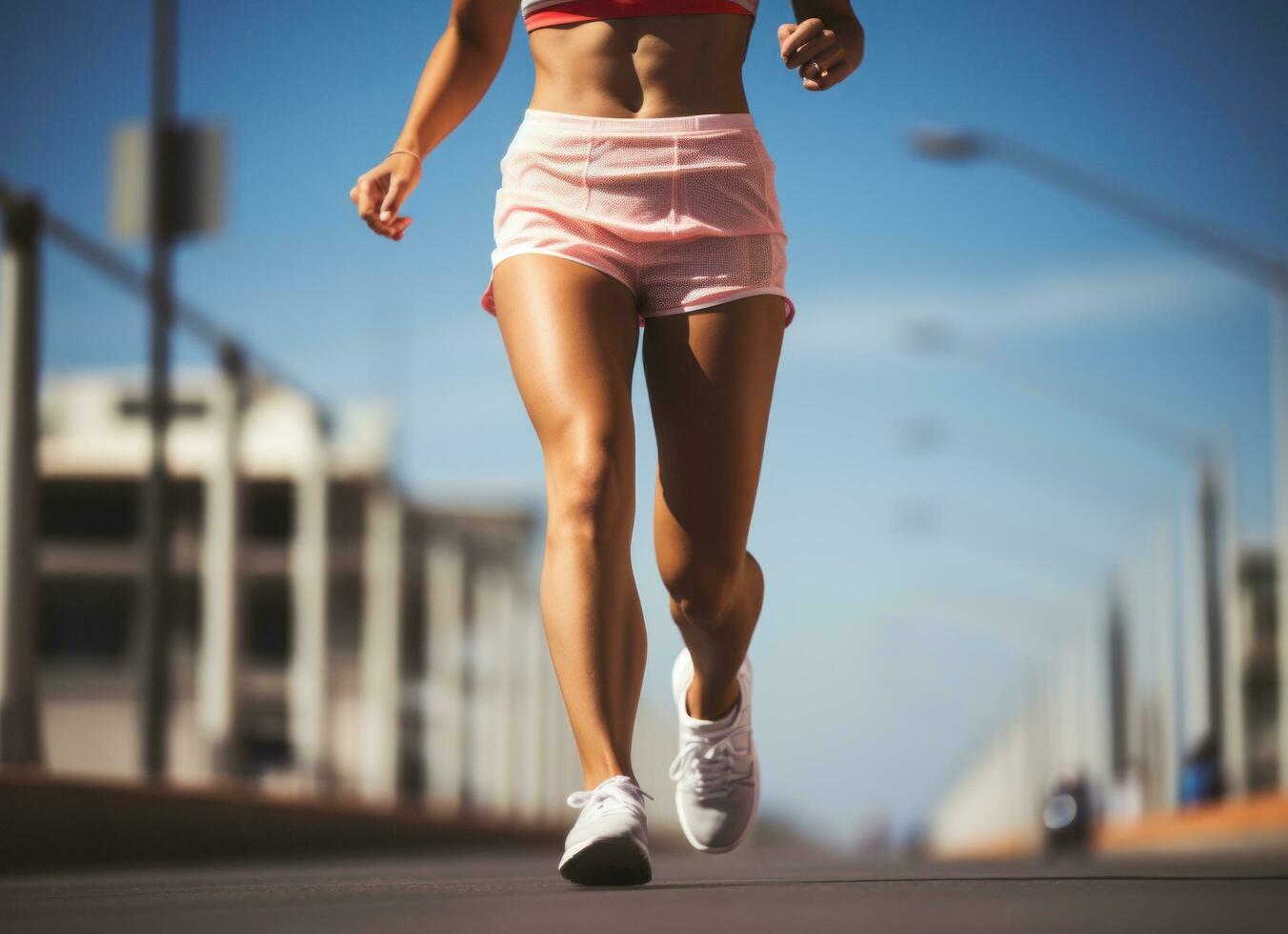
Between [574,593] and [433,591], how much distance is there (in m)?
29.0

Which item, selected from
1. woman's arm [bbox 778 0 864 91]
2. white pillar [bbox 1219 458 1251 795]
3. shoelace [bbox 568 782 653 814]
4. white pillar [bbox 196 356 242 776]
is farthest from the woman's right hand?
white pillar [bbox 1219 458 1251 795]

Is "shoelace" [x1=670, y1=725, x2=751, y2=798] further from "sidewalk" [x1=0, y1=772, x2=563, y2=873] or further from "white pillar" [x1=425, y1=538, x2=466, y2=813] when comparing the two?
"white pillar" [x1=425, y1=538, x2=466, y2=813]

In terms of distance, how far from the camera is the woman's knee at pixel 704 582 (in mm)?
4242

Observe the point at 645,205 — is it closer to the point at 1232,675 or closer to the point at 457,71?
the point at 457,71

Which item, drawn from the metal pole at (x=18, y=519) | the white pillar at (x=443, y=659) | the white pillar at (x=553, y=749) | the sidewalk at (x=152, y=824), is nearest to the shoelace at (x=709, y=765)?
the sidewalk at (x=152, y=824)

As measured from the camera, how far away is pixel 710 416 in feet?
13.3

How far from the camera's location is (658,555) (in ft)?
14.0

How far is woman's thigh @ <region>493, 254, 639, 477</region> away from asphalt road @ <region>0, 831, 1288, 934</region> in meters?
0.78

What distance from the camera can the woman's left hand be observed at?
4008mm

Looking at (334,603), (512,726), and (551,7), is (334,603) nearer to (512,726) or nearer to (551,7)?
(512,726)

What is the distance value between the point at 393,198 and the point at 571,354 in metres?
0.52

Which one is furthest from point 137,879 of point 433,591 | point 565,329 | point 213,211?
point 433,591

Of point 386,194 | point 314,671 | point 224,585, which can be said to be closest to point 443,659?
point 314,671

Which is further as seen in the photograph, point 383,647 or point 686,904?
point 383,647
